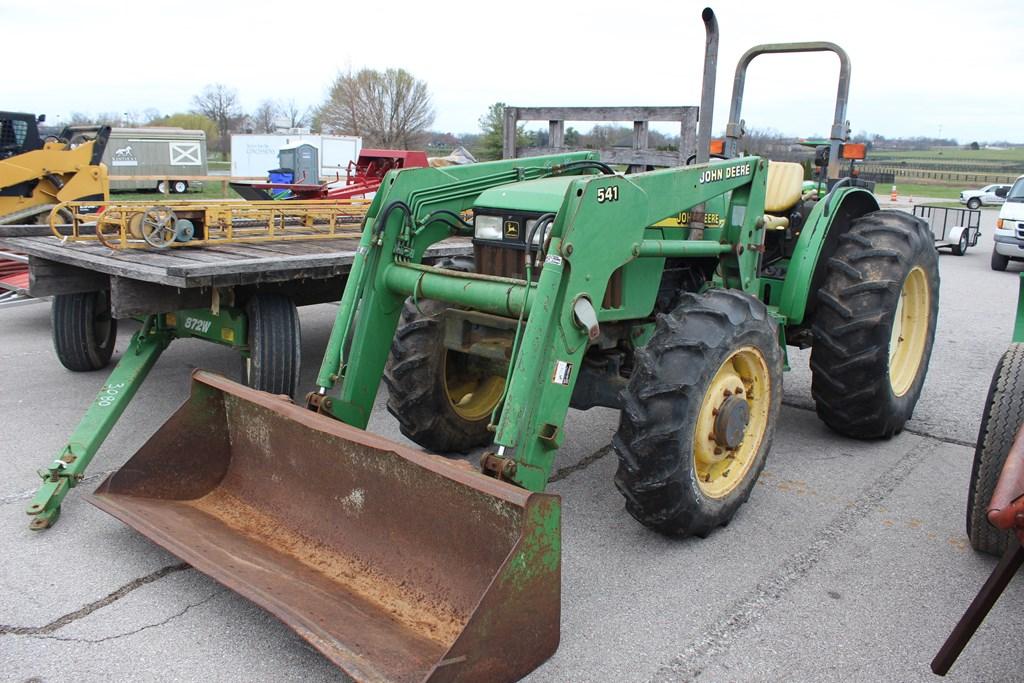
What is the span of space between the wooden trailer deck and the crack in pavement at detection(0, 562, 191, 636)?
171 centimetres

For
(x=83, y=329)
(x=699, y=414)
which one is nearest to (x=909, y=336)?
(x=699, y=414)

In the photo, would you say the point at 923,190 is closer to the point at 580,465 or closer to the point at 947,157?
the point at 947,157

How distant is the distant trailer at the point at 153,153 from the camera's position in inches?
1189

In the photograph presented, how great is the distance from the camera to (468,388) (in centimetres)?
502

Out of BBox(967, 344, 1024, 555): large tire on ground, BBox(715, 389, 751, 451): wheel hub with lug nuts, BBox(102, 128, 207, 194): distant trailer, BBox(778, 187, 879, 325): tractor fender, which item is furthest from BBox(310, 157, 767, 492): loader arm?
BBox(102, 128, 207, 194): distant trailer

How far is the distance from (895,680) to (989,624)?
2.20 feet

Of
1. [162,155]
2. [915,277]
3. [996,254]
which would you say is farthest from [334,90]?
[915,277]

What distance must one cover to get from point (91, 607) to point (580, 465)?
2.71 meters

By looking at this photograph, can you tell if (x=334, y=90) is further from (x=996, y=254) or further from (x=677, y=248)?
(x=677, y=248)

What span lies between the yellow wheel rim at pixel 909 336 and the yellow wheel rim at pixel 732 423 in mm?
1835

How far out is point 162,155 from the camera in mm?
31469

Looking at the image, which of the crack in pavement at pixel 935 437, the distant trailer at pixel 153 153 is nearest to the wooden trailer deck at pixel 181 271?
the crack in pavement at pixel 935 437

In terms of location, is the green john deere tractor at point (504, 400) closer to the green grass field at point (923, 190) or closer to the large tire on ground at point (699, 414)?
the large tire on ground at point (699, 414)

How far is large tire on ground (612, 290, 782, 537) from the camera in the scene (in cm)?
371
